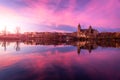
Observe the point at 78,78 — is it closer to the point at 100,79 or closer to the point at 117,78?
the point at 100,79

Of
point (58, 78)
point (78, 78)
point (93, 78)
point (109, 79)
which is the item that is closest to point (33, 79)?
point (58, 78)

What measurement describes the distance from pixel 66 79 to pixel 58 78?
107 centimetres

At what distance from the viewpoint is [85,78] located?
25250mm

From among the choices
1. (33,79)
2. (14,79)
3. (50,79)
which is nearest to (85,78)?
(50,79)

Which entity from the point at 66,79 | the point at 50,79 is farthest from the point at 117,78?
the point at 50,79

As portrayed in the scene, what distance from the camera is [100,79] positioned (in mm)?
24719

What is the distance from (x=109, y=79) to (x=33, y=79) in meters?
9.35

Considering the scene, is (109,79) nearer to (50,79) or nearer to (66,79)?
(66,79)

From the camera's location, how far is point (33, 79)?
24.0 metres

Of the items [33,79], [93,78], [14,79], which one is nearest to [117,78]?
[93,78]

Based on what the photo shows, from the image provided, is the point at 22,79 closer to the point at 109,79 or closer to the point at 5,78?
the point at 5,78

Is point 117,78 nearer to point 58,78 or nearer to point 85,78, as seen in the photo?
point 85,78

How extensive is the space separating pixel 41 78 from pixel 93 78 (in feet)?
21.4

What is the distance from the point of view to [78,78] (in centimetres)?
2517
